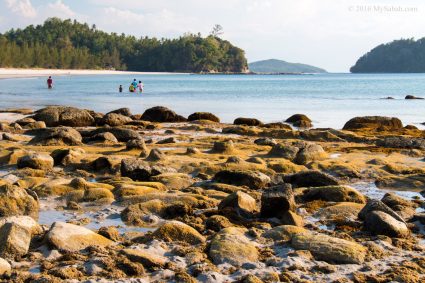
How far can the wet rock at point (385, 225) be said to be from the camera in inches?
332

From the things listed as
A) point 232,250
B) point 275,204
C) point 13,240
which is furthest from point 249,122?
point 13,240

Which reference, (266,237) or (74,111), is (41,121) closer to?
(74,111)

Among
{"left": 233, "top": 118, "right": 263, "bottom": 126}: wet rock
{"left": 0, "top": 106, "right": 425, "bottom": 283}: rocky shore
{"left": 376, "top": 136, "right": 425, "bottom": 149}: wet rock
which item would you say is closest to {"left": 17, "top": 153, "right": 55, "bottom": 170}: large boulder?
{"left": 0, "top": 106, "right": 425, "bottom": 283}: rocky shore

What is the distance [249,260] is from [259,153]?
9.55 metres

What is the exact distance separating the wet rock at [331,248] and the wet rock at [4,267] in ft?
12.7

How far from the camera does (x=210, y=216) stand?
9289mm

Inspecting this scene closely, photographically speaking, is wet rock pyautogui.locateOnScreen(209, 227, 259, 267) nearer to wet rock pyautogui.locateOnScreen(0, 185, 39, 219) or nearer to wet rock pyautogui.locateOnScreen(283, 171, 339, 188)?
wet rock pyautogui.locateOnScreen(0, 185, 39, 219)

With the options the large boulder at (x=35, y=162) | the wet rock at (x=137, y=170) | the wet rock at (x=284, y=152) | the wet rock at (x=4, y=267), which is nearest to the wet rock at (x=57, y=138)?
the large boulder at (x=35, y=162)

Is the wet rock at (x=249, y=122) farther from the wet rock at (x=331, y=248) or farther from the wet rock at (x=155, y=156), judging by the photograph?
the wet rock at (x=331, y=248)

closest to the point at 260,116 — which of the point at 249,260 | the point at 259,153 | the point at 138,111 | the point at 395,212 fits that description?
the point at 138,111

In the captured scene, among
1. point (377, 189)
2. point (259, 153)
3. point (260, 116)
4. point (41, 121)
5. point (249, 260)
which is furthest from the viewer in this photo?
point (260, 116)

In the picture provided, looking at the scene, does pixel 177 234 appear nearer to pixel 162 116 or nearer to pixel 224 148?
pixel 224 148

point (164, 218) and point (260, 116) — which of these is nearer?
point (164, 218)

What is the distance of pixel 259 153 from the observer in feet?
54.9
